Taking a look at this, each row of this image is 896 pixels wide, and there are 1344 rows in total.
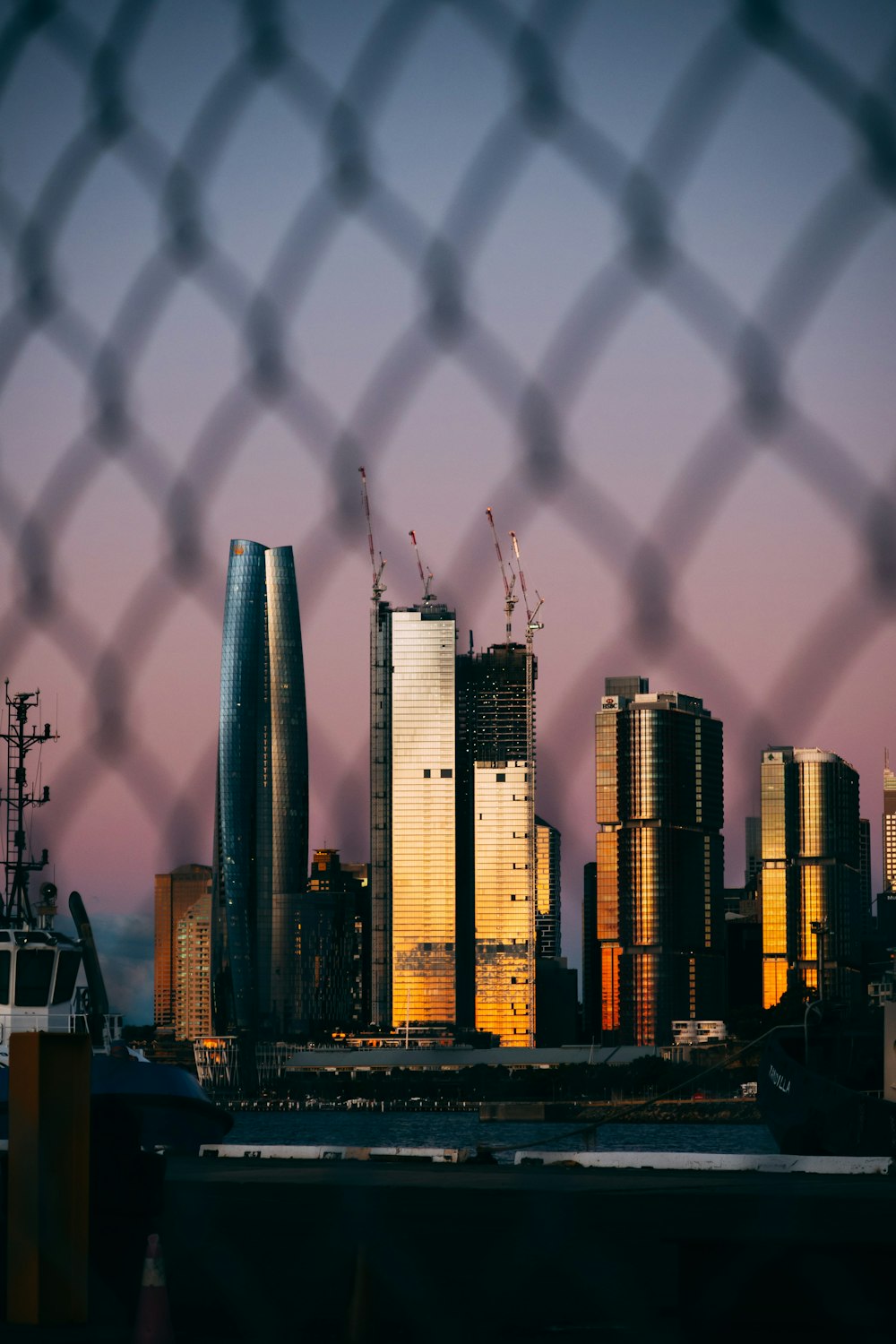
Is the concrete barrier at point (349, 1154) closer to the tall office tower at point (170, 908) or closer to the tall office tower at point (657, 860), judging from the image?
the tall office tower at point (657, 860)

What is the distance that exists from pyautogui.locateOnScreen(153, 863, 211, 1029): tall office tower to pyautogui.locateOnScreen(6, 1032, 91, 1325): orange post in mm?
502

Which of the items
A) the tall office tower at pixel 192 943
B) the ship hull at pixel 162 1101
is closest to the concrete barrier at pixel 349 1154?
the ship hull at pixel 162 1101

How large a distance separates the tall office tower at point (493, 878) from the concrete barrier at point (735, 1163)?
641 cm

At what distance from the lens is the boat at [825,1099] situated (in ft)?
115

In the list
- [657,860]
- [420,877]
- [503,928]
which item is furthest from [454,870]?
[657,860]

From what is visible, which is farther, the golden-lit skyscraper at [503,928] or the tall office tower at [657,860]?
the golden-lit skyscraper at [503,928]

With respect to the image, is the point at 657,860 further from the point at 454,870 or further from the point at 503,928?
the point at 503,928

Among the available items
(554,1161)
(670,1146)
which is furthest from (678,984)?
(554,1161)

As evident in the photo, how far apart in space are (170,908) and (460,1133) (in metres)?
106

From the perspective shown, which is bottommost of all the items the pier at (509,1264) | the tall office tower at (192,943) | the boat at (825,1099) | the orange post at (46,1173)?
the boat at (825,1099)

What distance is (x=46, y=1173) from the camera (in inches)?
325

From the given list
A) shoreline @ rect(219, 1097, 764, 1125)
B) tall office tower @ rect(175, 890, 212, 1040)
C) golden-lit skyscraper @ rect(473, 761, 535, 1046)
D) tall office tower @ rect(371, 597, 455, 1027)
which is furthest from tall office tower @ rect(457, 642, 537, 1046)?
shoreline @ rect(219, 1097, 764, 1125)

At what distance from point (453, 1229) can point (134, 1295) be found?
4442 mm

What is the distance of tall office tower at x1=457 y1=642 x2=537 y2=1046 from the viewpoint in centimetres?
5988
